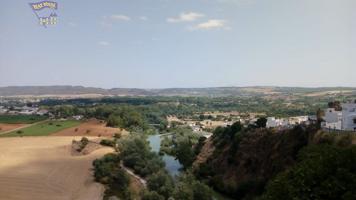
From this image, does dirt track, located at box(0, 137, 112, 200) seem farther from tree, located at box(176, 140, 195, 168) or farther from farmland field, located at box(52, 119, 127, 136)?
tree, located at box(176, 140, 195, 168)

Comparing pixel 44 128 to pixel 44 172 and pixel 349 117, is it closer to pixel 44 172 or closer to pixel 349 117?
pixel 44 172

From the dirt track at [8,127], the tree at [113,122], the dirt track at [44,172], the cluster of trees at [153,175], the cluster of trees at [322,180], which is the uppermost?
the cluster of trees at [322,180]

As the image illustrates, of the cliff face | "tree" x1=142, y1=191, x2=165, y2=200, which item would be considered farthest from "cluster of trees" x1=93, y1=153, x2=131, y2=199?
the cliff face

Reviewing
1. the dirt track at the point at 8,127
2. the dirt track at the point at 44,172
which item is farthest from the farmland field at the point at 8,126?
the dirt track at the point at 44,172

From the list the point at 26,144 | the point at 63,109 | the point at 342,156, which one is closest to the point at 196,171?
the point at 342,156

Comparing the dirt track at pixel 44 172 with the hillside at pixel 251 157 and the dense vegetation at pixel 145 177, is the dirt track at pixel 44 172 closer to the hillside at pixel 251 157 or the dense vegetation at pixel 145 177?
the dense vegetation at pixel 145 177

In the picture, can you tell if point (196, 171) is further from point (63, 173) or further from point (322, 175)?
point (322, 175)
